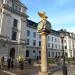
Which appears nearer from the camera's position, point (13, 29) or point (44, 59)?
point (44, 59)

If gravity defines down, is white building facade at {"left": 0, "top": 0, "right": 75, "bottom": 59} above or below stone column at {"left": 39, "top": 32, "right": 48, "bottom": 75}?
above

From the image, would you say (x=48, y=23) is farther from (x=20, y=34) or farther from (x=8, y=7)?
(x=20, y=34)

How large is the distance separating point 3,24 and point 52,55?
38963 mm

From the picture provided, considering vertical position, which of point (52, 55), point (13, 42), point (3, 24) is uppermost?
point (3, 24)

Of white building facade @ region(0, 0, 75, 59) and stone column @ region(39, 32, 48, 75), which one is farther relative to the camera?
white building facade @ region(0, 0, 75, 59)

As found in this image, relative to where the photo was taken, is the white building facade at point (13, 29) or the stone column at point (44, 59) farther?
the white building facade at point (13, 29)

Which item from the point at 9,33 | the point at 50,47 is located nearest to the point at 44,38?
the point at 9,33

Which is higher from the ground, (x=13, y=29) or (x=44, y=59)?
(x=13, y=29)

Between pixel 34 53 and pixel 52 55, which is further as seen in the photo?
pixel 52 55

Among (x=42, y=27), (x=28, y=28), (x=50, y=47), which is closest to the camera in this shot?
(x=42, y=27)

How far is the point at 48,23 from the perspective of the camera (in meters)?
12.7

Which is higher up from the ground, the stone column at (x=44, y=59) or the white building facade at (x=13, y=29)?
the white building facade at (x=13, y=29)

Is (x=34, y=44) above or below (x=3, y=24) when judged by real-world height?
below

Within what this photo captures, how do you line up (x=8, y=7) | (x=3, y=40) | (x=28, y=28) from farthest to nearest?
(x=28, y=28)
(x=8, y=7)
(x=3, y=40)
